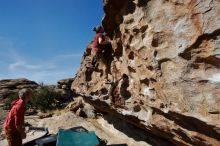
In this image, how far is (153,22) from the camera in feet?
18.5

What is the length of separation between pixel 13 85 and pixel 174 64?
25.6 metres

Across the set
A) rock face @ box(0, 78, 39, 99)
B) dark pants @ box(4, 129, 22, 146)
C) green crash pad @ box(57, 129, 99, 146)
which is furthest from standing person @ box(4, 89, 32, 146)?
rock face @ box(0, 78, 39, 99)

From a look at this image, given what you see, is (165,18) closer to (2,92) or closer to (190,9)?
(190,9)

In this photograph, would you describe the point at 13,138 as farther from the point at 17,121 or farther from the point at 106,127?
the point at 106,127

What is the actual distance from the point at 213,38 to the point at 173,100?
4.54ft

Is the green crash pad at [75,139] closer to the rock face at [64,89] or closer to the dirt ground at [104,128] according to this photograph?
the dirt ground at [104,128]

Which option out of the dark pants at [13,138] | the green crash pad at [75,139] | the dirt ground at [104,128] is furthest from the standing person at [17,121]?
the dirt ground at [104,128]

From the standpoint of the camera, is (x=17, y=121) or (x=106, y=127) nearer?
(x=17, y=121)

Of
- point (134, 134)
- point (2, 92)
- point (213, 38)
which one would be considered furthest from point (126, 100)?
point (2, 92)

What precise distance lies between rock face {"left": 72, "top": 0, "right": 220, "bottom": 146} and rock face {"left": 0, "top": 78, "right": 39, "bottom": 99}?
858 inches

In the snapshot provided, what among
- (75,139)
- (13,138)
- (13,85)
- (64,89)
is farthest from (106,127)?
(13,85)

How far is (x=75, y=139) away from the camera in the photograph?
830 cm

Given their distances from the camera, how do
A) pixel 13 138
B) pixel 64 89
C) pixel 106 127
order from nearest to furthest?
pixel 13 138 < pixel 106 127 < pixel 64 89

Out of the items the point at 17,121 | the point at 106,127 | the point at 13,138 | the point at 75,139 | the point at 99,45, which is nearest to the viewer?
the point at 17,121
